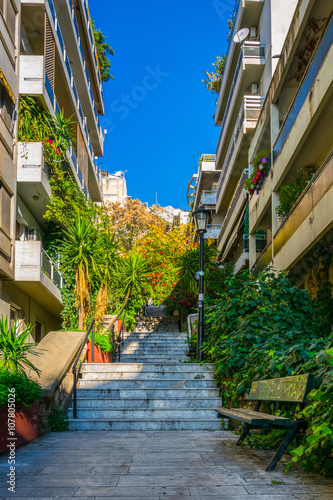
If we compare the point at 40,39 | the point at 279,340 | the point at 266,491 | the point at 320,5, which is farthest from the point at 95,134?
the point at 266,491

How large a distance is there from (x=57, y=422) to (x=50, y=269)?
29.4 feet

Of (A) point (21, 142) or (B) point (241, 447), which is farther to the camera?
(A) point (21, 142)

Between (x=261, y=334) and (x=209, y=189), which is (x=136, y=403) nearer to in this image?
(x=261, y=334)

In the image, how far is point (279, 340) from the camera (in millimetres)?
7711

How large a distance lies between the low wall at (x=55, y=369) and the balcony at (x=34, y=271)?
399 centimetres

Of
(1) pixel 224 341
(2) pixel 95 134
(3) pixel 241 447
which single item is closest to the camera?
(3) pixel 241 447

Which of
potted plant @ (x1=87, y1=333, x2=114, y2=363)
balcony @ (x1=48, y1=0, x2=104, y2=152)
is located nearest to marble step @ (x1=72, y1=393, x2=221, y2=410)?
potted plant @ (x1=87, y1=333, x2=114, y2=363)

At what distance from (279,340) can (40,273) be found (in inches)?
340

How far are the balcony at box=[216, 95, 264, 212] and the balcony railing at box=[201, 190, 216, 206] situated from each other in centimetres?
512

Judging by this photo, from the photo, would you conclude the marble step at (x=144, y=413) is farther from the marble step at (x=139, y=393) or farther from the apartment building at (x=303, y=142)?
the apartment building at (x=303, y=142)

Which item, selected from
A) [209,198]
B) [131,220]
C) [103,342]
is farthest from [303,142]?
[131,220]

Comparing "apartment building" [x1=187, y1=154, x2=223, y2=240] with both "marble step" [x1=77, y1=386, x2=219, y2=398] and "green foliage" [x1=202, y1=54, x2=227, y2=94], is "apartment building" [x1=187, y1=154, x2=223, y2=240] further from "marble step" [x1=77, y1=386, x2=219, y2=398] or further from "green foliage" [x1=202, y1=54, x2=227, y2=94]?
"marble step" [x1=77, y1=386, x2=219, y2=398]

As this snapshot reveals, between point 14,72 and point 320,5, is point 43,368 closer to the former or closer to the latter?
point 14,72

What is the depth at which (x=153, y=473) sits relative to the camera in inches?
188
